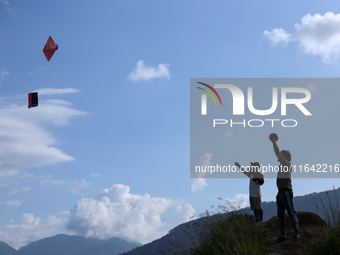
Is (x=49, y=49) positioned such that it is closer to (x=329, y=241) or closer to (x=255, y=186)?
(x=255, y=186)

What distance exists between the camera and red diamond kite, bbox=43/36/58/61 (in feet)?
58.4

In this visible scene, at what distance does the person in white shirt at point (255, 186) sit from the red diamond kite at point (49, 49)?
13391mm

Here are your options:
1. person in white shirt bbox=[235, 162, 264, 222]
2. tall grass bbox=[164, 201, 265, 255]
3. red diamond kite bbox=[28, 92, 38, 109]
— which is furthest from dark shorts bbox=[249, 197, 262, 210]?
red diamond kite bbox=[28, 92, 38, 109]

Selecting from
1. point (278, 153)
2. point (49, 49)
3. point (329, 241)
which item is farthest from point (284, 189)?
point (49, 49)

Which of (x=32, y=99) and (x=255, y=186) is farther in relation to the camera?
(x=32, y=99)

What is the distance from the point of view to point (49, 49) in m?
17.9

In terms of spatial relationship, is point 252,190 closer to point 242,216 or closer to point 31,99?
point 242,216

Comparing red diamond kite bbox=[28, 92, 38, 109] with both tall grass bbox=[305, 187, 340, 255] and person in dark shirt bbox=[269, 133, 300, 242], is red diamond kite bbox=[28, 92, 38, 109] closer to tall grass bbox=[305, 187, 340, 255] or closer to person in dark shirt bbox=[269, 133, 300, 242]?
person in dark shirt bbox=[269, 133, 300, 242]

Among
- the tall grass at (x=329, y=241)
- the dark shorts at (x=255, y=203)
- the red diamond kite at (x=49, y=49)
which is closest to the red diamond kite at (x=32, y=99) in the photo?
the red diamond kite at (x=49, y=49)

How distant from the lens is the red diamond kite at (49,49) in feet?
58.4

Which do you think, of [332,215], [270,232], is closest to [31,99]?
[270,232]

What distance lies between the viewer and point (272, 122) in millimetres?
12633

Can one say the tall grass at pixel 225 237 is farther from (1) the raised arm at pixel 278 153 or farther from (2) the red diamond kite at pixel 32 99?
(2) the red diamond kite at pixel 32 99

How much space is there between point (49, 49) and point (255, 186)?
14.3 meters
